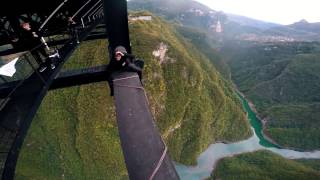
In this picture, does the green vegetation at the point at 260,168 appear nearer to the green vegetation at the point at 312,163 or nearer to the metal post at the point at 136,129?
the green vegetation at the point at 312,163

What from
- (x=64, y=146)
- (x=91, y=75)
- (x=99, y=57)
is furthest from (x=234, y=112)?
(x=91, y=75)

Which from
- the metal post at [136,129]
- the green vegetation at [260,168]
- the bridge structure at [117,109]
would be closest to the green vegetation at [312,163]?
the green vegetation at [260,168]

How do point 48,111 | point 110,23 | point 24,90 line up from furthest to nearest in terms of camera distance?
point 48,111 < point 110,23 < point 24,90

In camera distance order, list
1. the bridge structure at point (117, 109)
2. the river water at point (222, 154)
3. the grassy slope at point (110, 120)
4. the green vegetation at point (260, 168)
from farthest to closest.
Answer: the river water at point (222, 154) < the green vegetation at point (260, 168) < the grassy slope at point (110, 120) < the bridge structure at point (117, 109)

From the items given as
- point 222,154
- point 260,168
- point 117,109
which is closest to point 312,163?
point 260,168

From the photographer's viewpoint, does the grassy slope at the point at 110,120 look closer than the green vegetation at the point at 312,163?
Yes

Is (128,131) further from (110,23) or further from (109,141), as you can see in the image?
(109,141)

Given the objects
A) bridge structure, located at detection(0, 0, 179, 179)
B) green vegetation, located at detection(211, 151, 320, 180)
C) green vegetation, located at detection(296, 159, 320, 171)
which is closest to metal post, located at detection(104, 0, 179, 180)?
bridge structure, located at detection(0, 0, 179, 179)
